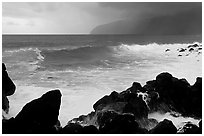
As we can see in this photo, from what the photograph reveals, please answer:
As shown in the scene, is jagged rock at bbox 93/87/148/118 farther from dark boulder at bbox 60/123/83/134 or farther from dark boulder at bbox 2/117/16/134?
dark boulder at bbox 2/117/16/134

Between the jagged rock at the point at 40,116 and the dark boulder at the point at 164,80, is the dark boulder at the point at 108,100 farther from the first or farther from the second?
the jagged rock at the point at 40,116

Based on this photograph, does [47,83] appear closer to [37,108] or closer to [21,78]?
[21,78]

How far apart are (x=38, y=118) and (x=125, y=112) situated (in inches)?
95.4

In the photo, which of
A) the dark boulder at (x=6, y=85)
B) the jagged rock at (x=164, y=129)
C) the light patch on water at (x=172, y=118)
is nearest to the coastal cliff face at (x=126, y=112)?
A: the jagged rock at (x=164, y=129)

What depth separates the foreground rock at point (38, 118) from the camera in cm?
602

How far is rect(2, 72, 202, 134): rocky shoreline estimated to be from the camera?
19.6 ft

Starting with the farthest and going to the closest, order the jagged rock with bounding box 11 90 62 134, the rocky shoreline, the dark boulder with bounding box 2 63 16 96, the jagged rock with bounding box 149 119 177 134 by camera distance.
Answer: the dark boulder with bounding box 2 63 16 96 → the jagged rock with bounding box 11 90 62 134 → the rocky shoreline → the jagged rock with bounding box 149 119 177 134

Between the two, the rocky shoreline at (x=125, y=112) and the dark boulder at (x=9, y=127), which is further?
the rocky shoreline at (x=125, y=112)

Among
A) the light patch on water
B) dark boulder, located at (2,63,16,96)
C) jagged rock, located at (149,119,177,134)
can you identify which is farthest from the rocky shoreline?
dark boulder, located at (2,63,16,96)

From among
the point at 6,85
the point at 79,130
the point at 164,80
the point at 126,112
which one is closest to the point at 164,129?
the point at 126,112

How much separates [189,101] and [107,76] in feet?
23.7

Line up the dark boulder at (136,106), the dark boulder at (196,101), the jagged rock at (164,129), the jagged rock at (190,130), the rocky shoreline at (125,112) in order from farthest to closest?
the dark boulder at (196,101)
the dark boulder at (136,106)
the rocky shoreline at (125,112)
the jagged rock at (164,129)
the jagged rock at (190,130)

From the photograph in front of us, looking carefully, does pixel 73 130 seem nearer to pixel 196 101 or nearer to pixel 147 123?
pixel 147 123

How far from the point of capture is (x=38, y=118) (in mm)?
6258
